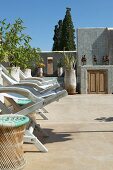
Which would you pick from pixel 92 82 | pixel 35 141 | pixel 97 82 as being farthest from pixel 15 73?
pixel 97 82

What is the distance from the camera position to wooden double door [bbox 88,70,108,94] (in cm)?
1981

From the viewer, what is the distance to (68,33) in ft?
139

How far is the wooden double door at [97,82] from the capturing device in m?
19.8

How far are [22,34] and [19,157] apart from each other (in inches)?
272

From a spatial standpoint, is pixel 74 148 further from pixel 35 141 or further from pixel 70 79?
pixel 70 79

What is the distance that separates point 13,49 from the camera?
422 inches

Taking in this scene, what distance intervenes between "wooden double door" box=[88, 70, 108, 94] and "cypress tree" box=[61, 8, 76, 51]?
2166 centimetres

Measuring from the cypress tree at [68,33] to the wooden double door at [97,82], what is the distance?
21.7m

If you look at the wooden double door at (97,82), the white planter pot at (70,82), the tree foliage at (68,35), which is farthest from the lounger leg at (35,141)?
the tree foliage at (68,35)

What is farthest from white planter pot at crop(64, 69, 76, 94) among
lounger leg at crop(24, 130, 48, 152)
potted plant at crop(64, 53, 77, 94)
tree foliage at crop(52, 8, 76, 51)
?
tree foliage at crop(52, 8, 76, 51)

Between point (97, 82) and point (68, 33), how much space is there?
76.1ft

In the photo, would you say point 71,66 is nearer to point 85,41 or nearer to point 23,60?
point 85,41

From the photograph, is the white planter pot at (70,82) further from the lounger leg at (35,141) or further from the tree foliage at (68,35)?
the tree foliage at (68,35)

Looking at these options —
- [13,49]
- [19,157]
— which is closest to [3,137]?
[19,157]
